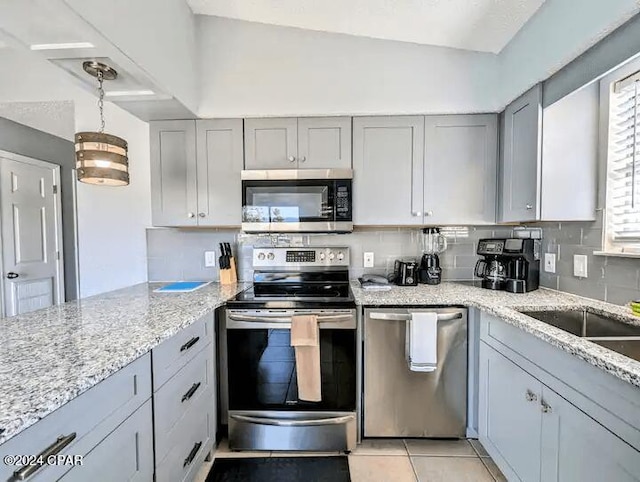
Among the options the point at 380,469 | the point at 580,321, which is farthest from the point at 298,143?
the point at 380,469

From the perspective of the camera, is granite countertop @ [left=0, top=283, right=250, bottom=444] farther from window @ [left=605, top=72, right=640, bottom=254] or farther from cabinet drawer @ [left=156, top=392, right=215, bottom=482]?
window @ [left=605, top=72, right=640, bottom=254]

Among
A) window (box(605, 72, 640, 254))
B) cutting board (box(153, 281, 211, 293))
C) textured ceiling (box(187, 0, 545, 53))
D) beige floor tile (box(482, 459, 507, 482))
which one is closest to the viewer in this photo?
window (box(605, 72, 640, 254))

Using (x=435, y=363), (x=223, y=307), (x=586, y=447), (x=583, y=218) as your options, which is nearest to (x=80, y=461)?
(x=223, y=307)

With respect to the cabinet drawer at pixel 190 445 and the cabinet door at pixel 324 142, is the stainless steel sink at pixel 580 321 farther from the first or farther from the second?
the cabinet drawer at pixel 190 445

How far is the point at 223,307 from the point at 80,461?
3.65 ft

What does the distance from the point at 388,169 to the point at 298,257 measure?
0.89m

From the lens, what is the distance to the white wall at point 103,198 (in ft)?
8.11

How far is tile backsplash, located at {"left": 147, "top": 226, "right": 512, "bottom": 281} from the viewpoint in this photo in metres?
2.50

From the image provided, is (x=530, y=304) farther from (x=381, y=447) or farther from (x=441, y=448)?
(x=381, y=447)

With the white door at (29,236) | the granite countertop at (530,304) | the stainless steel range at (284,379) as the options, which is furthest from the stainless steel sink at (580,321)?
the white door at (29,236)

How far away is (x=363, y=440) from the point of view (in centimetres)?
200

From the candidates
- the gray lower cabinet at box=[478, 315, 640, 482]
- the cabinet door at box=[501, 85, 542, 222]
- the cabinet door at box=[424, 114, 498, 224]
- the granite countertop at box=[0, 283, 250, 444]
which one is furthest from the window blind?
the granite countertop at box=[0, 283, 250, 444]

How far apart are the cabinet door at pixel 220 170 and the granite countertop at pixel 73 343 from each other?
2.16ft

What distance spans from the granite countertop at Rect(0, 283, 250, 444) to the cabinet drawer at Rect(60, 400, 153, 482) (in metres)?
0.22
